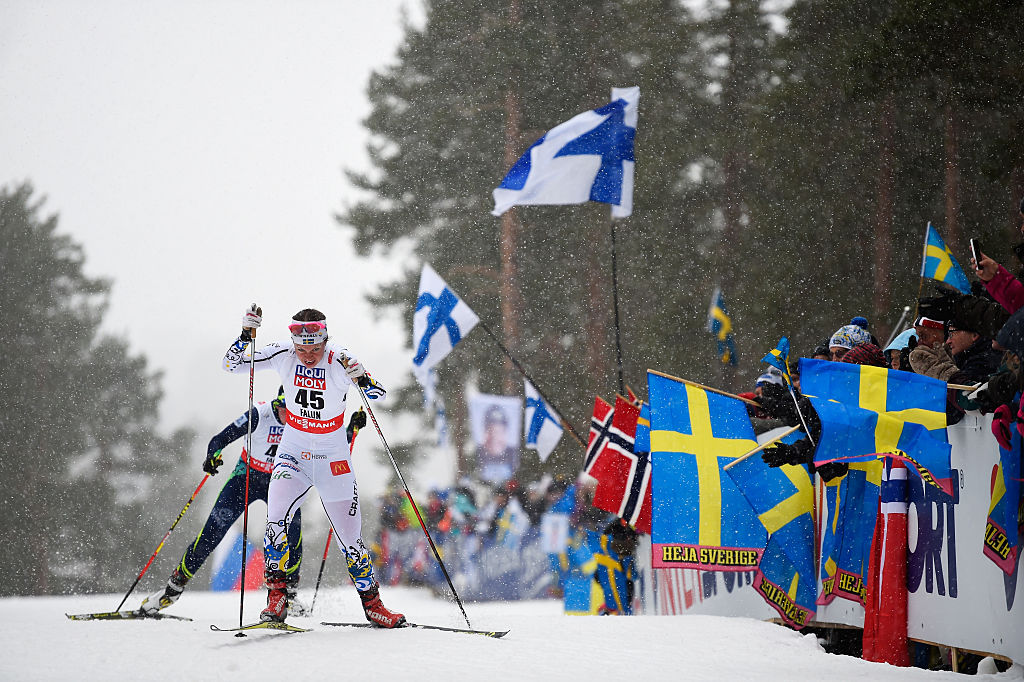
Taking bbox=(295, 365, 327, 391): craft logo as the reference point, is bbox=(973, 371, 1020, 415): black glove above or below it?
below

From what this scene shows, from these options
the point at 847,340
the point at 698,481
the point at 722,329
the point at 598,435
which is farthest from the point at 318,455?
the point at 722,329

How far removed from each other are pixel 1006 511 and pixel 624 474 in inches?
163

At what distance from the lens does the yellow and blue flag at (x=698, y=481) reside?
263 inches

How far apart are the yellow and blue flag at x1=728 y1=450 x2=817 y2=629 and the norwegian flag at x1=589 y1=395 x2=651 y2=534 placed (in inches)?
59.2

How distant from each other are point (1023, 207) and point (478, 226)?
77.7 feet

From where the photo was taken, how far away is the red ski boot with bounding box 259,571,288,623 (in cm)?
684

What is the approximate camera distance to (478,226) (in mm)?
28266

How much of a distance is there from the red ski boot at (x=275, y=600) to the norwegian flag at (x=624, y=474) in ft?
9.30

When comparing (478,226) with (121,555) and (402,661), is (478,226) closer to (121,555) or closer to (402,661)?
(402,661)

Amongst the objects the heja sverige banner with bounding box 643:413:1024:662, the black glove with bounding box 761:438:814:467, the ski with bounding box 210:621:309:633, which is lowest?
the ski with bounding box 210:621:309:633

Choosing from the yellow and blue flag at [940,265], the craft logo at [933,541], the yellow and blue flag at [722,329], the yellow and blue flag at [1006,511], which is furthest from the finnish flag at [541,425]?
the yellow and blue flag at [1006,511]

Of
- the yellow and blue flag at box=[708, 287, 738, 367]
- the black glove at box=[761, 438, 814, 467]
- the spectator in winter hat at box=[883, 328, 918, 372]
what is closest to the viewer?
the black glove at box=[761, 438, 814, 467]

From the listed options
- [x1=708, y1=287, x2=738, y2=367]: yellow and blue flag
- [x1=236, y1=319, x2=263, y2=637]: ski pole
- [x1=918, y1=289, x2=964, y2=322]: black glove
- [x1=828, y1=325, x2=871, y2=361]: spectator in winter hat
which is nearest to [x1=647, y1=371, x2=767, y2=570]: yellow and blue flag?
[x1=828, y1=325, x2=871, y2=361]: spectator in winter hat

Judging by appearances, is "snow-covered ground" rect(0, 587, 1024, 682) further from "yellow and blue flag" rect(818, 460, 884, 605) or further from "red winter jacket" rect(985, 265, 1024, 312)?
"red winter jacket" rect(985, 265, 1024, 312)
